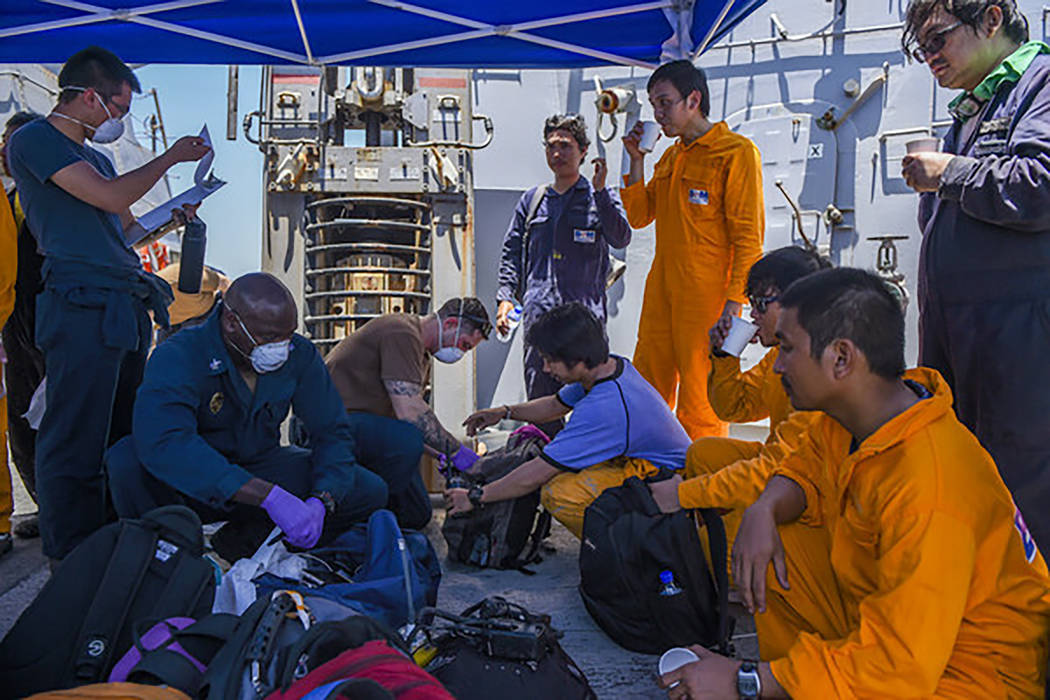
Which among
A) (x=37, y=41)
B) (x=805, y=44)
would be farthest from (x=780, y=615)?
(x=805, y=44)

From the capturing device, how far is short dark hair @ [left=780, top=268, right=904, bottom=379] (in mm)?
1464

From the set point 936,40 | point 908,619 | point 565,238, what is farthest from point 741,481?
point 565,238

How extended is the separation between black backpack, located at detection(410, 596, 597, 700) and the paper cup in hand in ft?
0.73

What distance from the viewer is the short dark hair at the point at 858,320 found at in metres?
1.46

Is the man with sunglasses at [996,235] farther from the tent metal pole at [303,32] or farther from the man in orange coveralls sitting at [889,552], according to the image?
Answer: the tent metal pole at [303,32]

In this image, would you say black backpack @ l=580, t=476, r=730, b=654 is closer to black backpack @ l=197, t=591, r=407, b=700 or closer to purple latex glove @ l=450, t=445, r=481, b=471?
black backpack @ l=197, t=591, r=407, b=700

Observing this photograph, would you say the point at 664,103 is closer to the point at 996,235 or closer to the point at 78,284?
the point at 996,235

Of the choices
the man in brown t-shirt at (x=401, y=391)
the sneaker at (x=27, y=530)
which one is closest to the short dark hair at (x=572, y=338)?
the man in brown t-shirt at (x=401, y=391)

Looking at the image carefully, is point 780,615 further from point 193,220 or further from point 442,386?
point 442,386

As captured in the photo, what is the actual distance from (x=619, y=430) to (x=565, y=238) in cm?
160

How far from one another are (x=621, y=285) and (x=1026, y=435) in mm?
5188

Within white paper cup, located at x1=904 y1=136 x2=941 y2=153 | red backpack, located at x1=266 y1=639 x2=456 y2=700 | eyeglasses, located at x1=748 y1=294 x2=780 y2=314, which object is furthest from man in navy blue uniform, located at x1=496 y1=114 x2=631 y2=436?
red backpack, located at x1=266 y1=639 x2=456 y2=700

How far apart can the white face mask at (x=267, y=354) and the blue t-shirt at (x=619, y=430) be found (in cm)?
91

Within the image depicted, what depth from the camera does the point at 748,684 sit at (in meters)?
1.37
